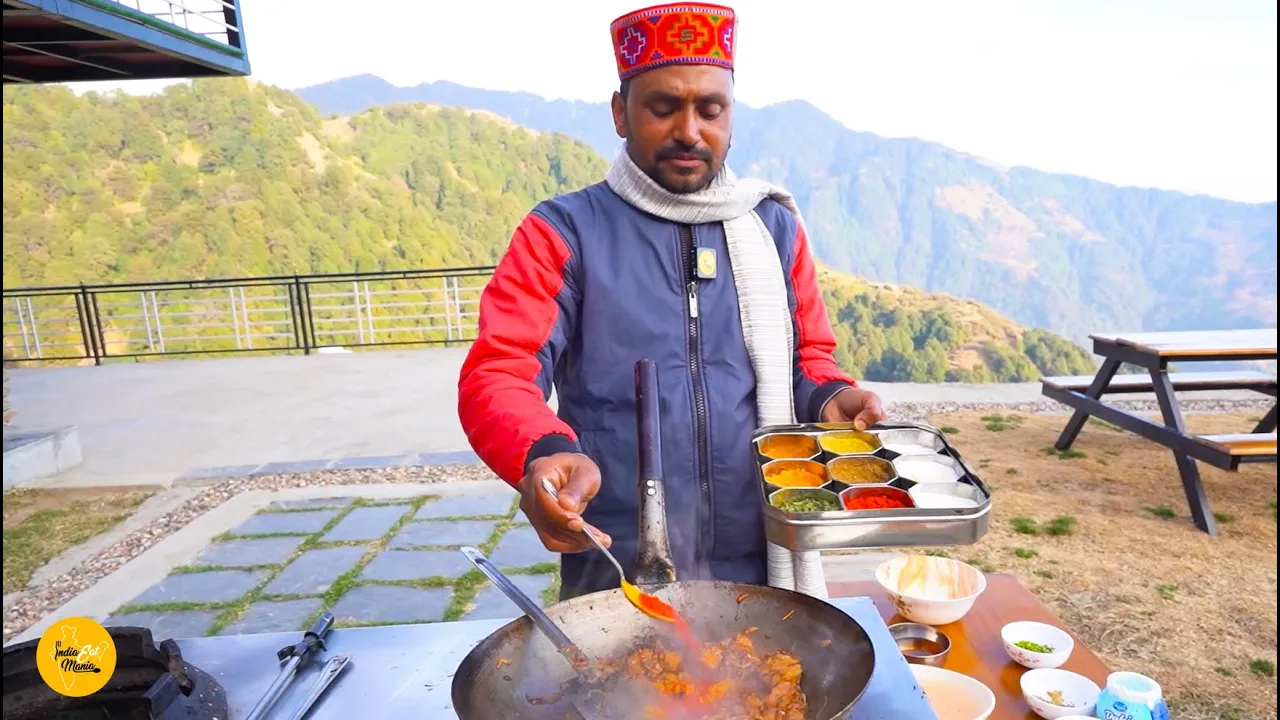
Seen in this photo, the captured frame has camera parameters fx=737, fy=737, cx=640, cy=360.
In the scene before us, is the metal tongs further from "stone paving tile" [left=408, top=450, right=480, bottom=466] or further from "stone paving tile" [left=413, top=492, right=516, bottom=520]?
"stone paving tile" [left=408, top=450, right=480, bottom=466]

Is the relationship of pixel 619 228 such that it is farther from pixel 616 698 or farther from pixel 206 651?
pixel 206 651

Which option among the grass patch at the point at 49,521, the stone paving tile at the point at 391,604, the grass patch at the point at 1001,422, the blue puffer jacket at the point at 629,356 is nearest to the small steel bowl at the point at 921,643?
the blue puffer jacket at the point at 629,356

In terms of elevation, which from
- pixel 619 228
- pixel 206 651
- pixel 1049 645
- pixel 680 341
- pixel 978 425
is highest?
pixel 619 228

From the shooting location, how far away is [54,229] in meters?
30.8

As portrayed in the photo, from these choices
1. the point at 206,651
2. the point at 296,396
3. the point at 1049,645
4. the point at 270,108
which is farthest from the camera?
the point at 270,108

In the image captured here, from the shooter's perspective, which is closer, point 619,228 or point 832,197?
point 619,228

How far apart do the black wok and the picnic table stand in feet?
13.4

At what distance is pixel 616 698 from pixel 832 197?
8026 centimetres

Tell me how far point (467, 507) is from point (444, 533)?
395mm

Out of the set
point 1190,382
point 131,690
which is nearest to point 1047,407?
point 1190,382

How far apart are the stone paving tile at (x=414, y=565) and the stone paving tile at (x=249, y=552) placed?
55 cm

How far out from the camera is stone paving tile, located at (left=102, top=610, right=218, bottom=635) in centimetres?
319

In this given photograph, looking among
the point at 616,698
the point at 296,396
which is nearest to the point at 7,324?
the point at 296,396

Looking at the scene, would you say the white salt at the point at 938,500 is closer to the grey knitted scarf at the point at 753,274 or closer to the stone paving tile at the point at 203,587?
the grey knitted scarf at the point at 753,274
